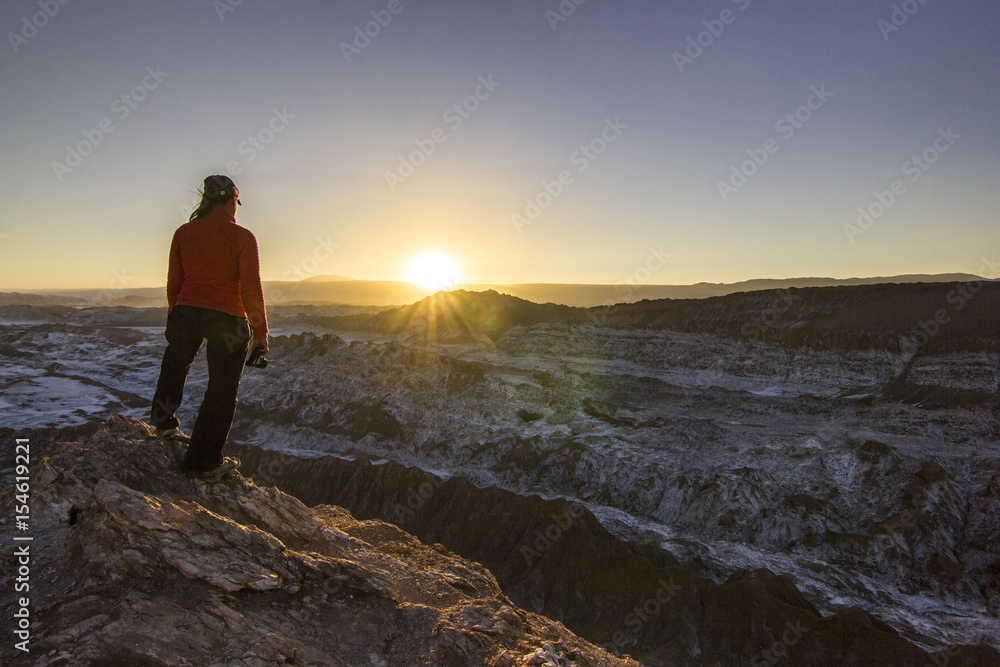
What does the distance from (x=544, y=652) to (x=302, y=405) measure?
17.9m

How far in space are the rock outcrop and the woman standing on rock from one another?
1.85 ft

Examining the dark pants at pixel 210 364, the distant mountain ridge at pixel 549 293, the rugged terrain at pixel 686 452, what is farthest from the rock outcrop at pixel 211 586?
the distant mountain ridge at pixel 549 293

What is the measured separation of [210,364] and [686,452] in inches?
490

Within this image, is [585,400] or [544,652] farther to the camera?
[585,400]

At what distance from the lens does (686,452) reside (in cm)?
1399

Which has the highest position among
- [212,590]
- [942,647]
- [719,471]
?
[212,590]

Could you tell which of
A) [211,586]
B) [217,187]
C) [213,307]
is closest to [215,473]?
[211,586]

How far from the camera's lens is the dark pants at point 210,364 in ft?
13.1

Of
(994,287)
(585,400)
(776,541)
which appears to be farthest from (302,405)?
(994,287)

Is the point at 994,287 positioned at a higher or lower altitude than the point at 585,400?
higher

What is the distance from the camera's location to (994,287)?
23.1 metres

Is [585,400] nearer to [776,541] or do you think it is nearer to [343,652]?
[776,541]

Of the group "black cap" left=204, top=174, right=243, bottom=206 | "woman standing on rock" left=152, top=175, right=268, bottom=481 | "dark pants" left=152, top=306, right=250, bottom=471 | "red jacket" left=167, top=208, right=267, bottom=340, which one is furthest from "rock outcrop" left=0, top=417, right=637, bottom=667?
"black cap" left=204, top=174, right=243, bottom=206

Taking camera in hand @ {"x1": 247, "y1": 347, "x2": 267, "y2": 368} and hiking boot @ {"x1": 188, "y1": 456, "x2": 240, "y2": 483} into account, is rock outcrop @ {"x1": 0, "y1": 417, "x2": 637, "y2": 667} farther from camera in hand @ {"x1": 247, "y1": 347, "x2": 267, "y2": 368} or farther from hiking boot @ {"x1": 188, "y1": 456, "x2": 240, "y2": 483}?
camera in hand @ {"x1": 247, "y1": 347, "x2": 267, "y2": 368}
